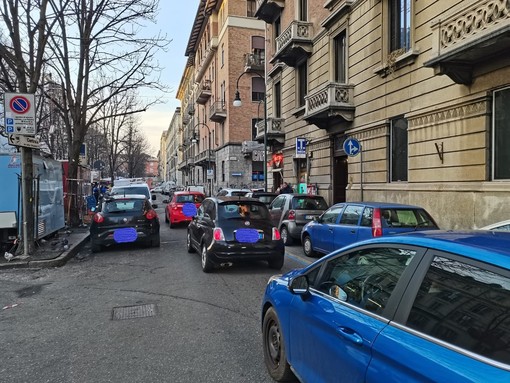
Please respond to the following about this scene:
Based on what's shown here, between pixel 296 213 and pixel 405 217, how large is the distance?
4.43 meters

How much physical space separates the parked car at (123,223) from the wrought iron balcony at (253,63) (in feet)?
98.0

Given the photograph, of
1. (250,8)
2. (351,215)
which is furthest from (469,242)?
(250,8)

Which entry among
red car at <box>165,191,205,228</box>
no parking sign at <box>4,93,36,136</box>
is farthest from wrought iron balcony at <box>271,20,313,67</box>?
no parking sign at <box>4,93,36,136</box>

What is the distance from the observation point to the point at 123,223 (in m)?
11.1

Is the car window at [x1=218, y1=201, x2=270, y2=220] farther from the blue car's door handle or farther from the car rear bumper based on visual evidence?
the blue car's door handle

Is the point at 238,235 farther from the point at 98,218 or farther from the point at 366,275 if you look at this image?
the point at 366,275

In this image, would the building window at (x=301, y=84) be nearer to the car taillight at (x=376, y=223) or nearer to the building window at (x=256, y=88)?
the car taillight at (x=376, y=223)

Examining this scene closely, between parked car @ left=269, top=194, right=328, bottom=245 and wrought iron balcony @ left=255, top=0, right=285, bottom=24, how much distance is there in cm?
1761

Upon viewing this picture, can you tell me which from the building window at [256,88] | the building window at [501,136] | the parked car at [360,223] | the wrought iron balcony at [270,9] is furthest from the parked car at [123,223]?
the building window at [256,88]

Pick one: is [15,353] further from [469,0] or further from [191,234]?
[469,0]

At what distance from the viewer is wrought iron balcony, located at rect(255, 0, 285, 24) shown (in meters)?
26.1

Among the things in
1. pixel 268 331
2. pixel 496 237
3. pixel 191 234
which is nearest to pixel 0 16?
pixel 191 234

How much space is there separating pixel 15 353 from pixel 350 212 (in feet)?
22.3

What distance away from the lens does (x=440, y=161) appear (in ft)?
40.6
